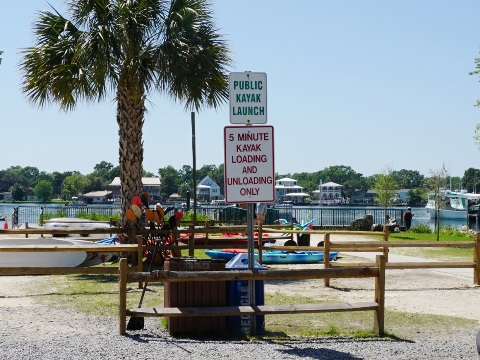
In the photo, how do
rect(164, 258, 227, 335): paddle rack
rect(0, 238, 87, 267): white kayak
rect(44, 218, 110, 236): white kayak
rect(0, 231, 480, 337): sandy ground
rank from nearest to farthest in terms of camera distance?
rect(164, 258, 227, 335): paddle rack, rect(0, 231, 480, 337): sandy ground, rect(0, 238, 87, 267): white kayak, rect(44, 218, 110, 236): white kayak

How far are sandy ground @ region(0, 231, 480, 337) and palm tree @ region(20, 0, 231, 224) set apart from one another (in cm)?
453

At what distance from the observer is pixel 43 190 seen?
5344 inches

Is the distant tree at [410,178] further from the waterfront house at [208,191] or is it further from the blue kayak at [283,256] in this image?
the blue kayak at [283,256]

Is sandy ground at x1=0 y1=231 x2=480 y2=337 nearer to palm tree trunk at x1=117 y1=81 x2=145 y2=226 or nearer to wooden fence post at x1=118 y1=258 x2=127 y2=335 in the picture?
wooden fence post at x1=118 y1=258 x2=127 y2=335

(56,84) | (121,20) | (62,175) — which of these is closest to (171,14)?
(121,20)

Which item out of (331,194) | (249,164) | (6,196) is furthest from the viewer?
(331,194)

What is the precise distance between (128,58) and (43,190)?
123 meters

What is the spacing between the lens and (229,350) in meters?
8.02

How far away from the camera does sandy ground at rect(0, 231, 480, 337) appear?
1085 cm

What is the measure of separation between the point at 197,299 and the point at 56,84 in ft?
32.4

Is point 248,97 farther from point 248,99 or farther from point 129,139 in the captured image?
point 129,139

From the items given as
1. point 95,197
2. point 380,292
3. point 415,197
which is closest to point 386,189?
point 380,292

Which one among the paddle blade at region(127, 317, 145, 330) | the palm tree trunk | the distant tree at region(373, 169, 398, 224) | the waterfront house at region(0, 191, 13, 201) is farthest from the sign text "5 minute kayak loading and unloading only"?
the waterfront house at region(0, 191, 13, 201)

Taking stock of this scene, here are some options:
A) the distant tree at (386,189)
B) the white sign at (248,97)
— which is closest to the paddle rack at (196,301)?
the white sign at (248,97)
